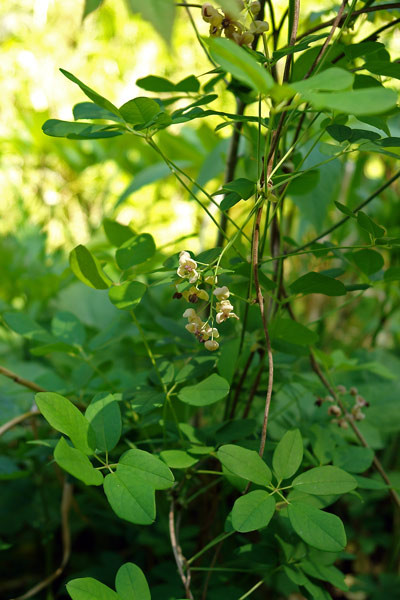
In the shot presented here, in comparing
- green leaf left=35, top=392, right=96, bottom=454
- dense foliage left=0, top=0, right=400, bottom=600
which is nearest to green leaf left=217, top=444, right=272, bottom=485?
dense foliage left=0, top=0, right=400, bottom=600

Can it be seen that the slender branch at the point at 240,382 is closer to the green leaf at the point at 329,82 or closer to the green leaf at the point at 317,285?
the green leaf at the point at 317,285

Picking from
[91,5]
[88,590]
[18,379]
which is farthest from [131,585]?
[91,5]

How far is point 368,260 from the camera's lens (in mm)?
561

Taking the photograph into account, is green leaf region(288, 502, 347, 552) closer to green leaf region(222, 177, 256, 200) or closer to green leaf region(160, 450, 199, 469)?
green leaf region(160, 450, 199, 469)

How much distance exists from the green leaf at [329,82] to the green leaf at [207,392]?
0.79 feet

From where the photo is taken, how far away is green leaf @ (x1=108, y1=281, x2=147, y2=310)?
1.55ft

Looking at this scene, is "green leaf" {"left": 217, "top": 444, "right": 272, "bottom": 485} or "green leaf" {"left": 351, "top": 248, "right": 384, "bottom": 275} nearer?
"green leaf" {"left": 217, "top": 444, "right": 272, "bottom": 485}

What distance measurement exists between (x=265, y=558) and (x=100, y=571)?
29cm

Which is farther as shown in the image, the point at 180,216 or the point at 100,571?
the point at 180,216

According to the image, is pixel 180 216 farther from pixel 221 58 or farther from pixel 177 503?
pixel 221 58

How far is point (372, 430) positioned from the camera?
740mm

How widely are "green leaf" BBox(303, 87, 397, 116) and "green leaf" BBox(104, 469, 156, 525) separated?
273mm

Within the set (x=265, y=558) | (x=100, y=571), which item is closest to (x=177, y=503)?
(x=265, y=558)

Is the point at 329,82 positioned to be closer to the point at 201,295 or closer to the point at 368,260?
the point at 201,295
